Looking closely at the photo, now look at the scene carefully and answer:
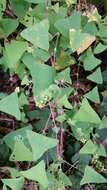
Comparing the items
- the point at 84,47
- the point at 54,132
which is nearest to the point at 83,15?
the point at 84,47

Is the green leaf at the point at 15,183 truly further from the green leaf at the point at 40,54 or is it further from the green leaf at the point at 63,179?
the green leaf at the point at 40,54

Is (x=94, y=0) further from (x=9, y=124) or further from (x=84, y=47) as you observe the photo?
(x=9, y=124)

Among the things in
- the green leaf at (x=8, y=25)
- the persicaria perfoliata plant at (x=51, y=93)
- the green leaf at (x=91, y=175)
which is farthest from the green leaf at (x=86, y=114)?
the green leaf at (x=8, y=25)

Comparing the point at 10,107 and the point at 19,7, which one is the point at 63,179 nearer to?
the point at 10,107

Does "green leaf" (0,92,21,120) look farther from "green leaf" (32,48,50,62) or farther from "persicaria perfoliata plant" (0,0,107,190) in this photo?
"green leaf" (32,48,50,62)

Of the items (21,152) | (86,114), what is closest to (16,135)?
(21,152)

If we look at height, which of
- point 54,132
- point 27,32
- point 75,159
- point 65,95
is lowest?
point 75,159
